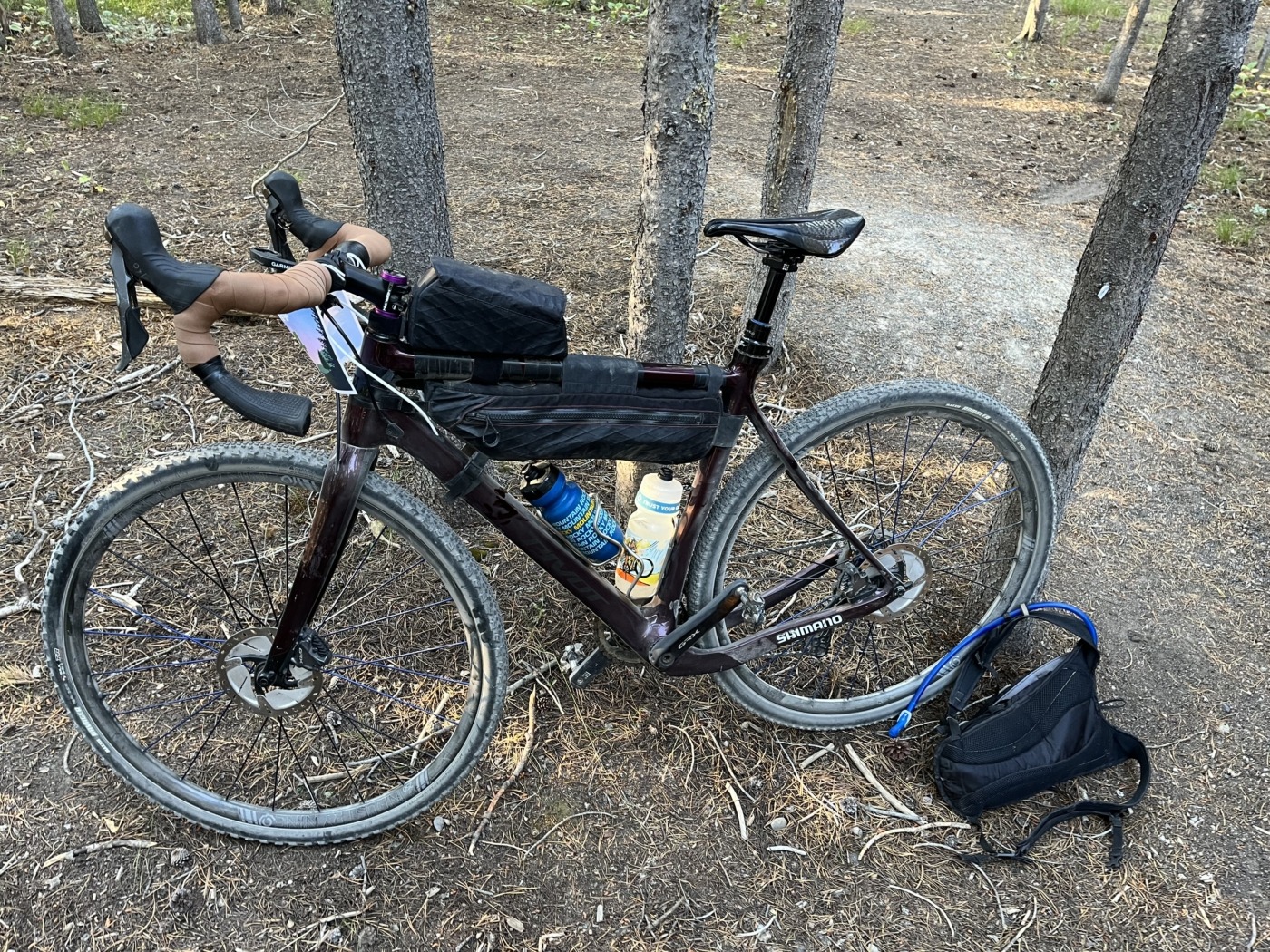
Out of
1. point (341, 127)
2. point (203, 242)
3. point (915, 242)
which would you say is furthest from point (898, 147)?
point (203, 242)

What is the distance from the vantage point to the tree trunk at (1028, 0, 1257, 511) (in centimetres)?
204

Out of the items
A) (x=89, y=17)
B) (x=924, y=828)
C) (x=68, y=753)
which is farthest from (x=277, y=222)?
(x=89, y=17)

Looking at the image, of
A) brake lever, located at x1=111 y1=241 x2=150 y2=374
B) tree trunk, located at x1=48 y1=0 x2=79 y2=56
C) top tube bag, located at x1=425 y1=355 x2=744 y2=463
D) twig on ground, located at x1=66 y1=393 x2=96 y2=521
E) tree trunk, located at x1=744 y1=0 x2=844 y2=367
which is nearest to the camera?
brake lever, located at x1=111 y1=241 x2=150 y2=374

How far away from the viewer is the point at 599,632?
2.36 m

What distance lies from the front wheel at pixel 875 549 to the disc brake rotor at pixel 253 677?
3.41ft

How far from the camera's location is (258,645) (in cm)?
208

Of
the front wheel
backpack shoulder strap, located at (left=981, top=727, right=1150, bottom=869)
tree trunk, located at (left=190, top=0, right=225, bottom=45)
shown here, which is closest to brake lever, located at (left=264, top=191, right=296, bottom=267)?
the front wheel

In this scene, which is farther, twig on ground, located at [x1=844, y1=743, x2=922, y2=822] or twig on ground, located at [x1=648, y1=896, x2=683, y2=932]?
twig on ground, located at [x1=844, y1=743, x2=922, y2=822]

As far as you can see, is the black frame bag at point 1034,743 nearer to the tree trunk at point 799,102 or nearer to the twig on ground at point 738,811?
the twig on ground at point 738,811

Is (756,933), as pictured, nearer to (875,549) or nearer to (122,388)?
(875,549)

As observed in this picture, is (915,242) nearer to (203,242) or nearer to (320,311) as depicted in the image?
(203,242)

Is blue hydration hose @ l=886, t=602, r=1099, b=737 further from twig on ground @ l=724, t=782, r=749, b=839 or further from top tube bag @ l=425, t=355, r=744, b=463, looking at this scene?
top tube bag @ l=425, t=355, r=744, b=463

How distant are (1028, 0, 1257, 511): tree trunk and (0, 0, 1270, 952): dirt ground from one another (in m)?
0.91

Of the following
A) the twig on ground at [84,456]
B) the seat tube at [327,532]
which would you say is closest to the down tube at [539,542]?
the seat tube at [327,532]
